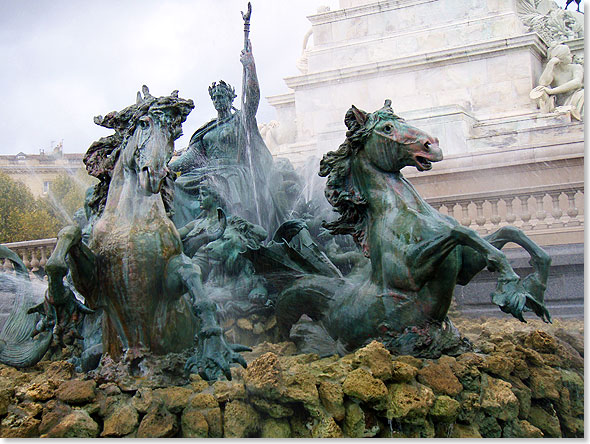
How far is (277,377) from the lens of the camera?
333 cm

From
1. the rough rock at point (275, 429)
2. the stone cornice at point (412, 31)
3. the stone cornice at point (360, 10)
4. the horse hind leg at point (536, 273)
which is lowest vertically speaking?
the rough rock at point (275, 429)

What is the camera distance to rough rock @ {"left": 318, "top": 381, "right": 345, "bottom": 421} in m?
3.26

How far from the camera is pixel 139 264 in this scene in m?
3.74

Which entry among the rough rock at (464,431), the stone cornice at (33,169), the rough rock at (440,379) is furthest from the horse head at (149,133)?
the stone cornice at (33,169)

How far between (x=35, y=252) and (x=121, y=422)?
7.05 metres

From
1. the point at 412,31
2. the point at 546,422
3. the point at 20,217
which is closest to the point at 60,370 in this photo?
the point at 546,422

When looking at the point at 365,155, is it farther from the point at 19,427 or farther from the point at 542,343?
the point at 19,427

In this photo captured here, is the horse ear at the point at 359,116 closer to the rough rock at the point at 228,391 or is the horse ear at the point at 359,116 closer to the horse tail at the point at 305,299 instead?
the horse tail at the point at 305,299

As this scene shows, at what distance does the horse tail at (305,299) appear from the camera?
4.54 meters

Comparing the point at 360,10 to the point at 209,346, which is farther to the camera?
the point at 360,10

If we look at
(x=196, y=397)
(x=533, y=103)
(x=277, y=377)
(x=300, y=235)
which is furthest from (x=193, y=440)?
(x=533, y=103)

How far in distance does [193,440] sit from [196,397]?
0.76ft

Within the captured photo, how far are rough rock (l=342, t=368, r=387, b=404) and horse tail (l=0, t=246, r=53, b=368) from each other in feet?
7.24

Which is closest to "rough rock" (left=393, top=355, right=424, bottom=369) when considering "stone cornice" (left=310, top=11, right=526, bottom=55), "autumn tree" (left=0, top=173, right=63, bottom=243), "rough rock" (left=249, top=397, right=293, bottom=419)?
"rough rock" (left=249, top=397, right=293, bottom=419)
